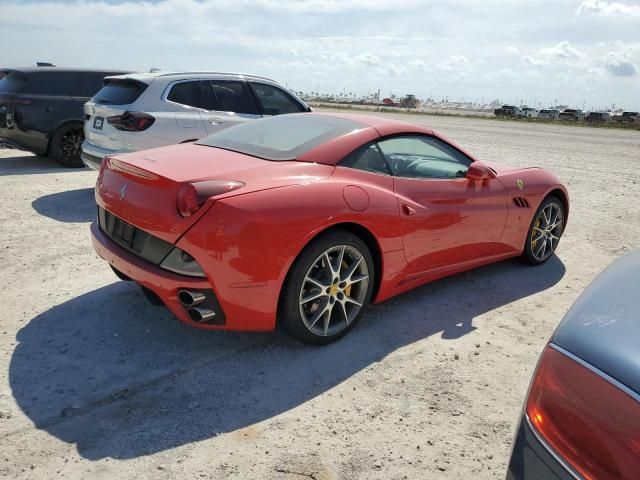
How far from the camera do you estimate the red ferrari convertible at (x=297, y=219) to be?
9.57 feet

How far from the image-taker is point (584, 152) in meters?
16.8

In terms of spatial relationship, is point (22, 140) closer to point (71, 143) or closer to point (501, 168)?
point (71, 143)

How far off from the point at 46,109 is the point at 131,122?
3230 millimetres

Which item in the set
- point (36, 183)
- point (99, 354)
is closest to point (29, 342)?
point (99, 354)

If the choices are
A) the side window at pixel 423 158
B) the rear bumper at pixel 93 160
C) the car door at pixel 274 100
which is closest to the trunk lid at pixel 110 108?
the rear bumper at pixel 93 160

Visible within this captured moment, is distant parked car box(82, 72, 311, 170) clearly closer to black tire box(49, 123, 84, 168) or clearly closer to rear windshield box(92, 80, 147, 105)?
rear windshield box(92, 80, 147, 105)

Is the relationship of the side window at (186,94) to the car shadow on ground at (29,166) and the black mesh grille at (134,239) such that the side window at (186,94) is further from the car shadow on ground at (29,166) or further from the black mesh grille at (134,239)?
the black mesh grille at (134,239)

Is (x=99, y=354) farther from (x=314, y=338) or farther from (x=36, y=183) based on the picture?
(x=36, y=183)

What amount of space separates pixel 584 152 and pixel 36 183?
15375 mm

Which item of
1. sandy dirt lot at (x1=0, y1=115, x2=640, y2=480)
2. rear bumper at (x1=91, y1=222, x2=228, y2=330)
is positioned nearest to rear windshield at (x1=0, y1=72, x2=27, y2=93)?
sandy dirt lot at (x1=0, y1=115, x2=640, y2=480)

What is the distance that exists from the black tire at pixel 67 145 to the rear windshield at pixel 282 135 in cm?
596

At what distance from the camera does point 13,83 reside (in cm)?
878

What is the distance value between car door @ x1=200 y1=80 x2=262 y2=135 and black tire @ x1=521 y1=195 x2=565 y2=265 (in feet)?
12.9

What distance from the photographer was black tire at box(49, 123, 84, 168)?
8.93 metres
